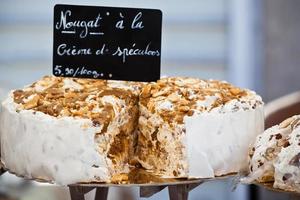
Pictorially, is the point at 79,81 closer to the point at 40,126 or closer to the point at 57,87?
the point at 57,87

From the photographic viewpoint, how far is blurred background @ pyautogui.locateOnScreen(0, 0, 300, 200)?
3.49 meters

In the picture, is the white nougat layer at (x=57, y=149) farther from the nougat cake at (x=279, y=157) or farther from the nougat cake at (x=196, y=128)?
the nougat cake at (x=279, y=157)

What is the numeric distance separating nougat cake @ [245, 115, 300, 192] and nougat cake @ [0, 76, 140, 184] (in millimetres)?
347

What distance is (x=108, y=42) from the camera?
70.8 inches

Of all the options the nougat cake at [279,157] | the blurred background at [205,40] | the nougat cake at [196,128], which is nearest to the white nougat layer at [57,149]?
the nougat cake at [196,128]

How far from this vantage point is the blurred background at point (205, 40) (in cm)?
349

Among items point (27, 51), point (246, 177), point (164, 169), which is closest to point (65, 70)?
point (164, 169)

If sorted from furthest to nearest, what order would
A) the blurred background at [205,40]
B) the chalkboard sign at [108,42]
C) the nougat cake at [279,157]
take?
the blurred background at [205,40] < the chalkboard sign at [108,42] < the nougat cake at [279,157]

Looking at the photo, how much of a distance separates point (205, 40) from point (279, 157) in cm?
203

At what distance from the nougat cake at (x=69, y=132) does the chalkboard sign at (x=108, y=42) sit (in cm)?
7

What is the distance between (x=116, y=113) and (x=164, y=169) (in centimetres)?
19

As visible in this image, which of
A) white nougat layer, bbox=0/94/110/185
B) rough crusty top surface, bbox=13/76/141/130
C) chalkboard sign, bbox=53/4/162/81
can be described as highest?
chalkboard sign, bbox=53/4/162/81

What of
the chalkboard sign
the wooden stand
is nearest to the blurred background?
the chalkboard sign

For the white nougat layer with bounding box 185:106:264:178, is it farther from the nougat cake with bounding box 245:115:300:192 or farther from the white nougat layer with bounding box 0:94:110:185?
the white nougat layer with bounding box 0:94:110:185
